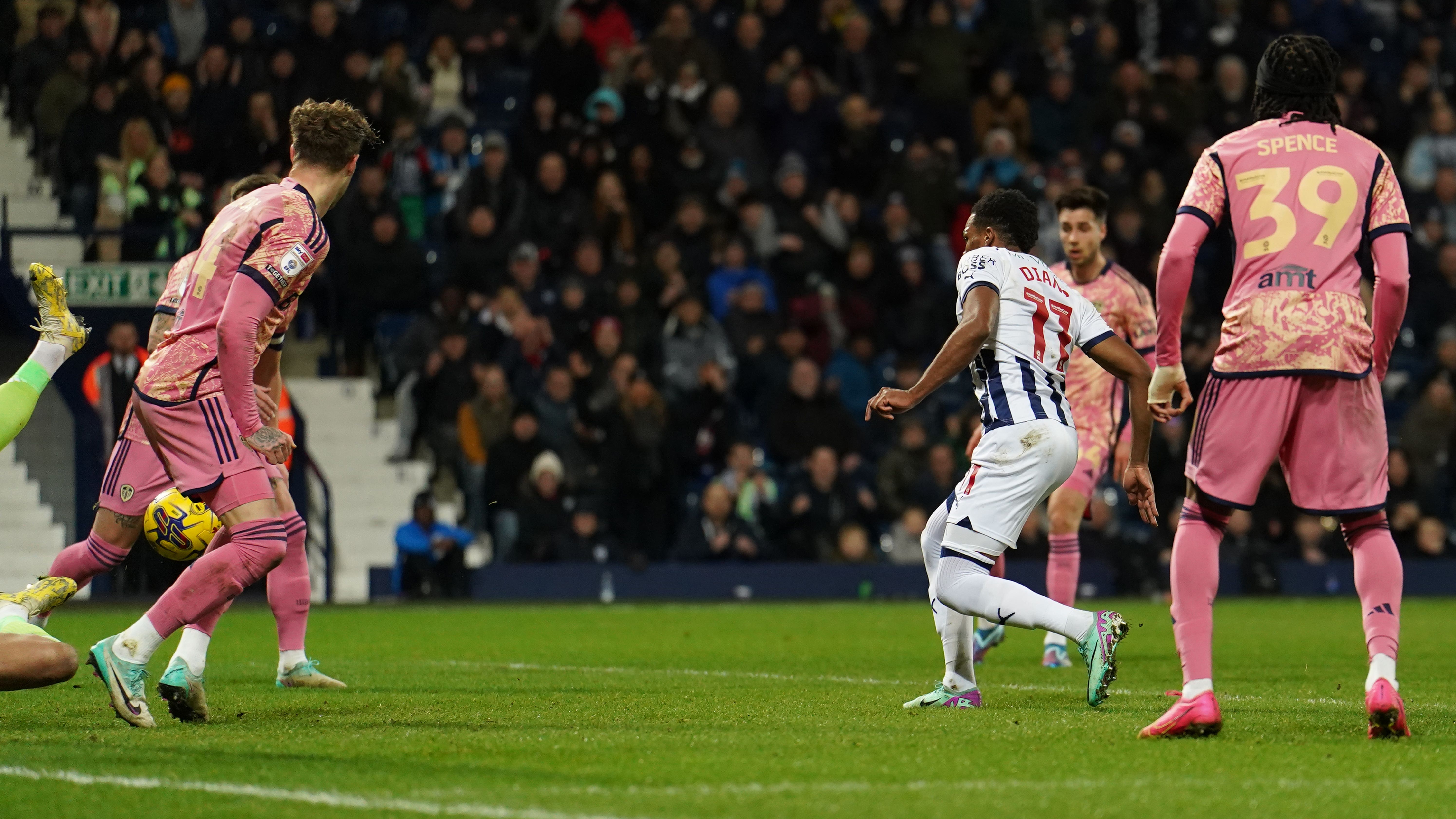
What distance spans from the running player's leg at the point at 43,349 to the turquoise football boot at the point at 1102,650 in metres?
4.12

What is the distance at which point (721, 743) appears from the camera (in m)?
6.84

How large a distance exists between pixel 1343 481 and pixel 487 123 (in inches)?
654

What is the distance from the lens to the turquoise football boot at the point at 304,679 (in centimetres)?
933

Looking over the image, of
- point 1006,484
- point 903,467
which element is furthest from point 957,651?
point 903,467

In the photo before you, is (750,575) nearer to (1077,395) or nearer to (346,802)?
(1077,395)

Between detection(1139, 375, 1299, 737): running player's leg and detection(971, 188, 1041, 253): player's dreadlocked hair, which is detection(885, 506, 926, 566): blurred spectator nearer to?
detection(971, 188, 1041, 253): player's dreadlocked hair

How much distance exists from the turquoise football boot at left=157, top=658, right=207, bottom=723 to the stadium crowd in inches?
456

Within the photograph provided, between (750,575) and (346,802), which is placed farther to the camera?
(750,575)

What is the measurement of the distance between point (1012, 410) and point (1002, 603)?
797mm

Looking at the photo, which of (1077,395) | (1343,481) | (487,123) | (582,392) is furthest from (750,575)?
Answer: (1343,481)

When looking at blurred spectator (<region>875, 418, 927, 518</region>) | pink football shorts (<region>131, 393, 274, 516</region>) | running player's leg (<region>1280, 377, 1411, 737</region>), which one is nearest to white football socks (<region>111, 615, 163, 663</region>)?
pink football shorts (<region>131, 393, 274, 516</region>)

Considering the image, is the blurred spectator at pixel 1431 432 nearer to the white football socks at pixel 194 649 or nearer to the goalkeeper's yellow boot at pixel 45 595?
the white football socks at pixel 194 649

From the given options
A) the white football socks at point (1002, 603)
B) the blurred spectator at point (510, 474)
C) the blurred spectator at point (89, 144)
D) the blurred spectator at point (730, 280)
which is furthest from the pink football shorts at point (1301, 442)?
the blurred spectator at point (89, 144)

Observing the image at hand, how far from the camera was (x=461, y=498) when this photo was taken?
19.8 metres
